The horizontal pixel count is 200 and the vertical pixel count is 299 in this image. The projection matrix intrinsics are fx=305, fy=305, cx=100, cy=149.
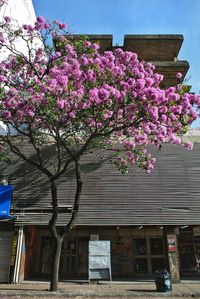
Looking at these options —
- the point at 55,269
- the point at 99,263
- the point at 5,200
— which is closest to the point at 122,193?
the point at 99,263

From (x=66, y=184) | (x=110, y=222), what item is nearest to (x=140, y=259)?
(x=110, y=222)

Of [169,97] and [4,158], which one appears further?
[4,158]

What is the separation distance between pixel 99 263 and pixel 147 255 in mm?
5265

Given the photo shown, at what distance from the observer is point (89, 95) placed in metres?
10.0

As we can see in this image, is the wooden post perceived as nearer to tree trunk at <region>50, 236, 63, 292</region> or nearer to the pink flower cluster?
the pink flower cluster

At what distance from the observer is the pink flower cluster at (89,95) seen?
10.2 metres

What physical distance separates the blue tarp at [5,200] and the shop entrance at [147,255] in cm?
788

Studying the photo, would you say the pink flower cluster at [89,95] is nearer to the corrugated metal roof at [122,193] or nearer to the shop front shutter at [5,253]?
the corrugated metal roof at [122,193]

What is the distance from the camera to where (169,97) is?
10.5 meters

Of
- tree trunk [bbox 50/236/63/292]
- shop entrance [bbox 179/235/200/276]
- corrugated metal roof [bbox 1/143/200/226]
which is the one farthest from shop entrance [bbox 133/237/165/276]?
tree trunk [bbox 50/236/63/292]

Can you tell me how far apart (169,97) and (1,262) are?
1032cm

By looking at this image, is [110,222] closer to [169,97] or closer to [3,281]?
[3,281]

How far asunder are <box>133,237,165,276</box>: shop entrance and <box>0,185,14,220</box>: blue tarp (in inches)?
310

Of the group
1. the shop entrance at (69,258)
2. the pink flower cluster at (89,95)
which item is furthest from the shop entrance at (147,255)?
the pink flower cluster at (89,95)
